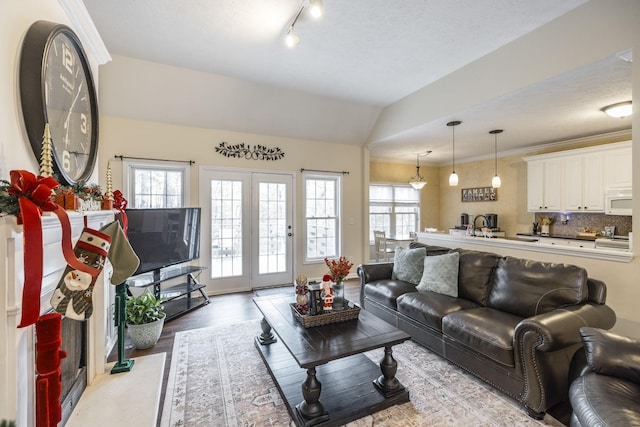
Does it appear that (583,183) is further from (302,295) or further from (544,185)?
(302,295)

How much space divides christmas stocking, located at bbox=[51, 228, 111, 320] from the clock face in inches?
21.4

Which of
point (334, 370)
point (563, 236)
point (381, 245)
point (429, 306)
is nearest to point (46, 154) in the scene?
point (334, 370)

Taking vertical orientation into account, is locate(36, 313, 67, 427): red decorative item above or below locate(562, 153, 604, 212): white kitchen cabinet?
below

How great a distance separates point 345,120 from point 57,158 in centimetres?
407

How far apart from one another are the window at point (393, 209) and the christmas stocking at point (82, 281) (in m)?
5.82

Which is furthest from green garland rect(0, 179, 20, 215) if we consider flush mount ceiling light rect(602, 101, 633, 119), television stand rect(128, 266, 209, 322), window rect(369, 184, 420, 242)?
window rect(369, 184, 420, 242)

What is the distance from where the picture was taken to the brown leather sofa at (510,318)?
5.84 ft

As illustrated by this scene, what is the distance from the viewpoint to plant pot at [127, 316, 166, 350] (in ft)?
8.74

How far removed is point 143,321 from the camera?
2.72m

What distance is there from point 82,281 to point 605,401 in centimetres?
256

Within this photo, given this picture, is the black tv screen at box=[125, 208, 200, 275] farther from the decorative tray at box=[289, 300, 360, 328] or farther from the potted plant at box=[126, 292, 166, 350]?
the decorative tray at box=[289, 300, 360, 328]

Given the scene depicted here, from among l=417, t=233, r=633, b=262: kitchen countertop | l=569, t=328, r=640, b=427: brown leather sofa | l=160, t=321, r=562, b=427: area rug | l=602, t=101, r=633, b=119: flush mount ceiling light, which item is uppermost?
l=602, t=101, r=633, b=119: flush mount ceiling light

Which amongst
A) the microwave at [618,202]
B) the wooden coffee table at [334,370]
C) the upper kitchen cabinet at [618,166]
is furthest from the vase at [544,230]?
the wooden coffee table at [334,370]

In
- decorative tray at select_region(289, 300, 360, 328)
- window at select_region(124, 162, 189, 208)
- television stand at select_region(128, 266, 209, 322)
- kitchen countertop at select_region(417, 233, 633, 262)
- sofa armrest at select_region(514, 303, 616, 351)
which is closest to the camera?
sofa armrest at select_region(514, 303, 616, 351)
